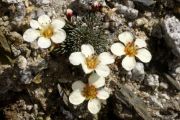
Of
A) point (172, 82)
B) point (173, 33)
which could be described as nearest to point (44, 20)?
point (173, 33)

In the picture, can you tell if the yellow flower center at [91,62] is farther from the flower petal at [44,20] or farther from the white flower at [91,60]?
the flower petal at [44,20]

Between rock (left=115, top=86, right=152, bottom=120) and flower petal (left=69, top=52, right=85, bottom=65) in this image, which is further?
rock (left=115, top=86, right=152, bottom=120)

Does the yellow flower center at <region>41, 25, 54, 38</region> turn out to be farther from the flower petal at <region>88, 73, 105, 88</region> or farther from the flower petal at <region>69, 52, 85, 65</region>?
the flower petal at <region>88, 73, 105, 88</region>

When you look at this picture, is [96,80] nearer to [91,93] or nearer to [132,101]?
[91,93]

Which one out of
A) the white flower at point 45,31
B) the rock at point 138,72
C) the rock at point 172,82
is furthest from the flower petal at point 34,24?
the rock at point 172,82

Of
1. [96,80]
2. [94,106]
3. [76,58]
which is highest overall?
[76,58]

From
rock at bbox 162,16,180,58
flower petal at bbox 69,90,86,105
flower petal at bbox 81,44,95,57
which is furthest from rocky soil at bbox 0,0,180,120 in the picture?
flower petal at bbox 69,90,86,105
